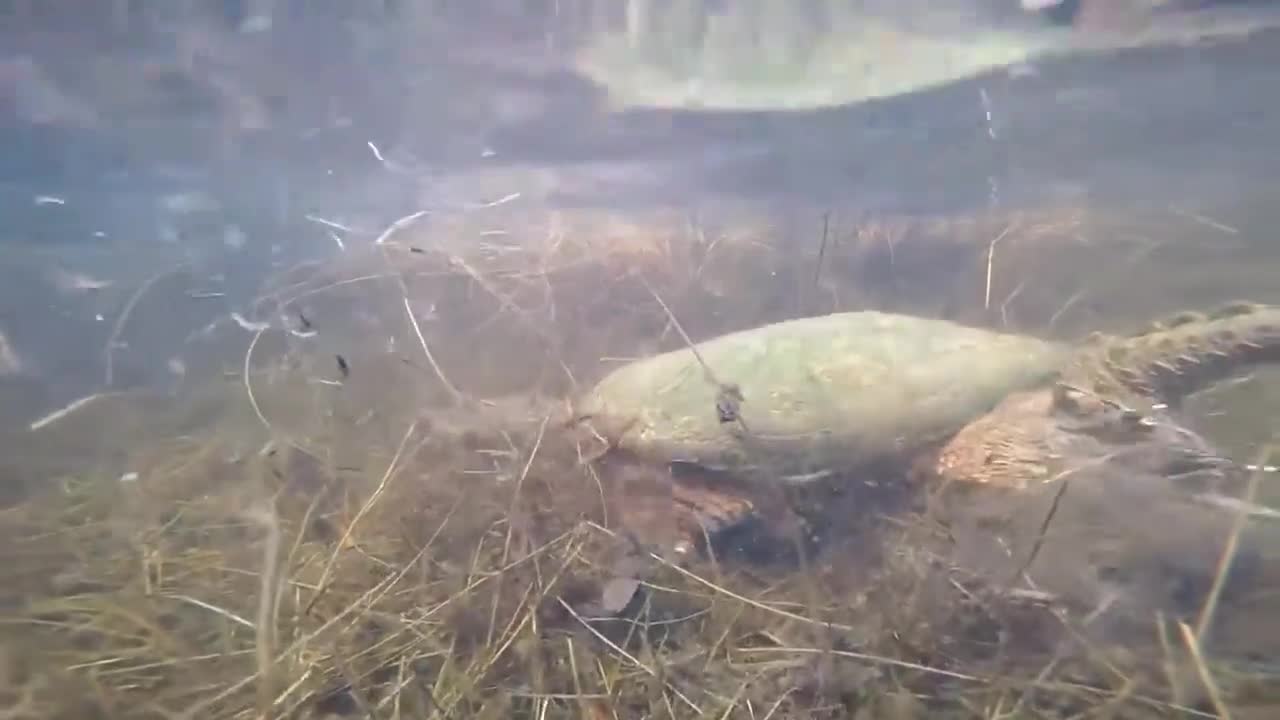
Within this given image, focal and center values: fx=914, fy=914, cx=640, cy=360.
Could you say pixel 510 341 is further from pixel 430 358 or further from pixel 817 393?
pixel 817 393

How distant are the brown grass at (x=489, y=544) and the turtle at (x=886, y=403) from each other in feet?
0.23

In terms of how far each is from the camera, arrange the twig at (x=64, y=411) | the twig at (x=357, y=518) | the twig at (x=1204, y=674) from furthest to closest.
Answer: the twig at (x=64, y=411), the twig at (x=357, y=518), the twig at (x=1204, y=674)

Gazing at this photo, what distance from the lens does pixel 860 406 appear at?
933mm

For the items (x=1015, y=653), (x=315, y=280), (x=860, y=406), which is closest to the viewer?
(x=1015, y=653)

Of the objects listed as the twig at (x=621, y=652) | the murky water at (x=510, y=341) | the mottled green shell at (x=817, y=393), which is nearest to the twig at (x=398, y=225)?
the murky water at (x=510, y=341)

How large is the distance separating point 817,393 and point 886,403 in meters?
0.07

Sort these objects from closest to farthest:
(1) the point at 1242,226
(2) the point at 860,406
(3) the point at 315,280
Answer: (2) the point at 860,406, (1) the point at 1242,226, (3) the point at 315,280

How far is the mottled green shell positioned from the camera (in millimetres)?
919

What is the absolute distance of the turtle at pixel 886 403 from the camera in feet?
3.01

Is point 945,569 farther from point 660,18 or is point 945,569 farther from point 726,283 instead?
point 660,18

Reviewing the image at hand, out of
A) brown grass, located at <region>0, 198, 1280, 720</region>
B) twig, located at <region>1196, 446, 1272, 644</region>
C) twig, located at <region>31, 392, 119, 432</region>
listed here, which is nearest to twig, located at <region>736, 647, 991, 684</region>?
brown grass, located at <region>0, 198, 1280, 720</region>

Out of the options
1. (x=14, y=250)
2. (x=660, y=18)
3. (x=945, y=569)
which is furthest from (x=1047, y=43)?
(x=14, y=250)

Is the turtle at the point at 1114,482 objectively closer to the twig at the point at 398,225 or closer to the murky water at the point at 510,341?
the murky water at the point at 510,341

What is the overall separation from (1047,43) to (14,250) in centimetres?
133
